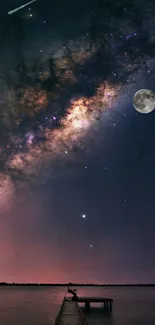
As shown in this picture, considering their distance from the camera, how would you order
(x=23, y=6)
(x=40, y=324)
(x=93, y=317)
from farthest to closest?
(x=93, y=317), (x=40, y=324), (x=23, y=6)

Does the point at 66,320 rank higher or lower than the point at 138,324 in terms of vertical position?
higher

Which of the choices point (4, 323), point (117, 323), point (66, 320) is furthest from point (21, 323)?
point (66, 320)

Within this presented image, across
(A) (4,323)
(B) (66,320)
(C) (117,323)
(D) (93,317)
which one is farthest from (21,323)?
(B) (66,320)

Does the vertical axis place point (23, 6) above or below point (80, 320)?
above

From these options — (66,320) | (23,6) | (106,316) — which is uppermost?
(23,6)

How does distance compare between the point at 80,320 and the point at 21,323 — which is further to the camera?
the point at 21,323

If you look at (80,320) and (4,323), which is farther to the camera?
(4,323)

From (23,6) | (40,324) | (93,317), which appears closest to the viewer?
(23,6)

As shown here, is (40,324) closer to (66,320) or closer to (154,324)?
(154,324)

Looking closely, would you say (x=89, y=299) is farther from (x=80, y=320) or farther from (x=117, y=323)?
(x=80, y=320)
